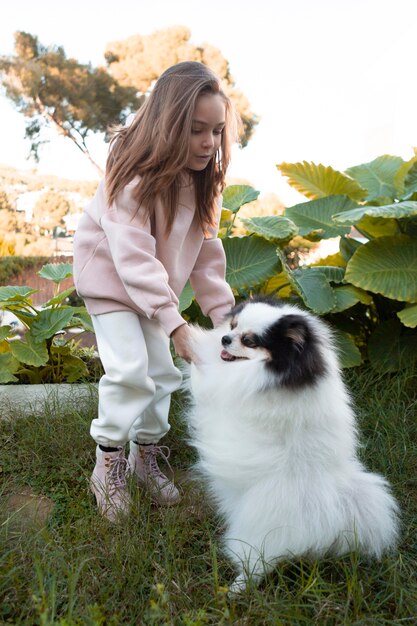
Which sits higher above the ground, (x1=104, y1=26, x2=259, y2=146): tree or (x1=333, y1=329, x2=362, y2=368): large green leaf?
(x1=104, y1=26, x2=259, y2=146): tree

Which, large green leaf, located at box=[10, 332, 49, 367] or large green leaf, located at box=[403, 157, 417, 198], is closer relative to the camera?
large green leaf, located at box=[10, 332, 49, 367]

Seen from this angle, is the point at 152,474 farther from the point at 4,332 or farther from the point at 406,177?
the point at 406,177

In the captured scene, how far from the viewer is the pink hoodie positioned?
6.56ft

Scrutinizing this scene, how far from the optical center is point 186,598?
1712 millimetres

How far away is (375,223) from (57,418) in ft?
7.68

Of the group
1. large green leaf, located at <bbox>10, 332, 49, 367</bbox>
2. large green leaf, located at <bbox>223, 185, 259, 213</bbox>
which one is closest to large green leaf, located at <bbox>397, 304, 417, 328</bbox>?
large green leaf, located at <bbox>223, 185, 259, 213</bbox>

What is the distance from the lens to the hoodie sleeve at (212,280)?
2367 millimetres

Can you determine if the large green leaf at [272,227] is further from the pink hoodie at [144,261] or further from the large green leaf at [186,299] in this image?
the pink hoodie at [144,261]

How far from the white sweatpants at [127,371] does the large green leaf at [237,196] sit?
6.49 feet

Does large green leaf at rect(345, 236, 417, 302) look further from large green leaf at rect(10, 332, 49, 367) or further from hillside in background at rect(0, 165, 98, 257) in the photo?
hillside in background at rect(0, 165, 98, 257)

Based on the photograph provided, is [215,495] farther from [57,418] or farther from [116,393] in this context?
[57,418]

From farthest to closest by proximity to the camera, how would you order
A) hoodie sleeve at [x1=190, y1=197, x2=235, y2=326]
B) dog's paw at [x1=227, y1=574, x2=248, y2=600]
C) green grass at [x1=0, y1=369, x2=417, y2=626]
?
hoodie sleeve at [x1=190, y1=197, x2=235, y2=326] < dog's paw at [x1=227, y1=574, x2=248, y2=600] < green grass at [x1=0, y1=369, x2=417, y2=626]

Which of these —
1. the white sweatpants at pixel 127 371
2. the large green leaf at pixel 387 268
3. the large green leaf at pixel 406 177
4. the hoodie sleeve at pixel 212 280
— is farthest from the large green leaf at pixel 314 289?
the white sweatpants at pixel 127 371

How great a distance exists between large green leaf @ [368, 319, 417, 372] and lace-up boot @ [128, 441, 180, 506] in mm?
1480
